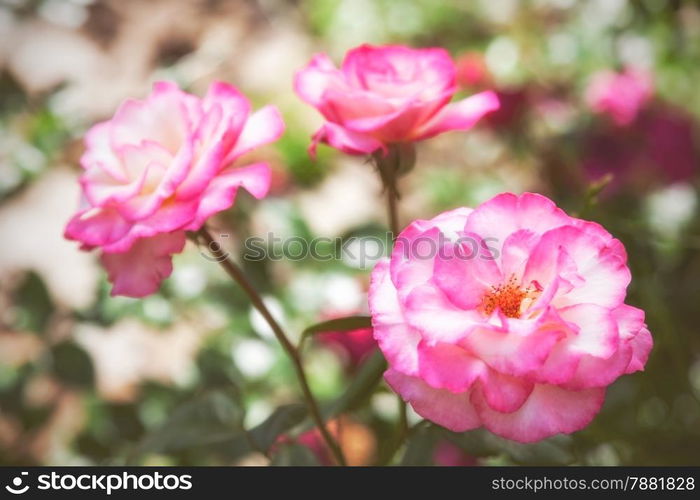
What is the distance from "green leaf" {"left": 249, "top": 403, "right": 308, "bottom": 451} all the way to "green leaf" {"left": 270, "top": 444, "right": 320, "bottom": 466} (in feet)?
0.10

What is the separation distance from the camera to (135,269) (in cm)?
44

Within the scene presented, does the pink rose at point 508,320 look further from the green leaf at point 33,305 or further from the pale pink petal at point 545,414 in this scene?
the green leaf at point 33,305

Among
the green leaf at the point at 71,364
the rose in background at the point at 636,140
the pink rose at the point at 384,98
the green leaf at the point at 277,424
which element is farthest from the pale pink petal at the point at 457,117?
the rose in background at the point at 636,140

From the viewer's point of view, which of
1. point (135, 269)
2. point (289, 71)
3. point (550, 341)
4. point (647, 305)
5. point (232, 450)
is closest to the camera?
point (550, 341)

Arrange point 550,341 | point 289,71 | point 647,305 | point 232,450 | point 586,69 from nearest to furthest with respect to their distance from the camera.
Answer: point 550,341 < point 232,450 < point 647,305 < point 586,69 < point 289,71

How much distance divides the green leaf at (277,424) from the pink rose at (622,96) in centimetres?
86

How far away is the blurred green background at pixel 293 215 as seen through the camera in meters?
0.78

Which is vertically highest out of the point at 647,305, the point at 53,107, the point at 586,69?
the point at 53,107

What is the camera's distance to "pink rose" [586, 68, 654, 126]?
3.81ft

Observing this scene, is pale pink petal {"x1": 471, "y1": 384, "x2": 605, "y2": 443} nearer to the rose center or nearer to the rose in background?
the rose center
